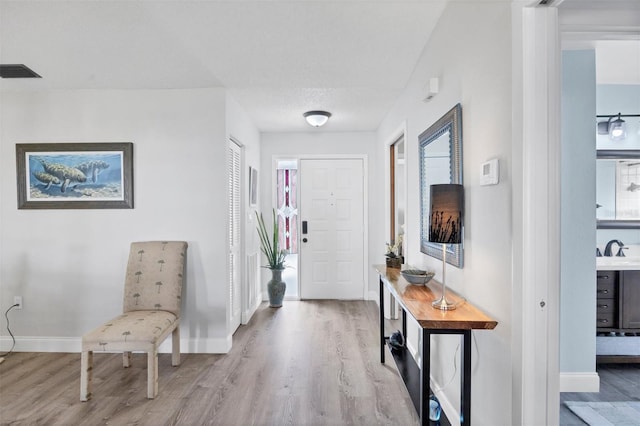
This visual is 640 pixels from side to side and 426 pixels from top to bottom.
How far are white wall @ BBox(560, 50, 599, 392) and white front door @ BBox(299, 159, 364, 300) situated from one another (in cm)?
287

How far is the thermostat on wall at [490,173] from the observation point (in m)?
1.44

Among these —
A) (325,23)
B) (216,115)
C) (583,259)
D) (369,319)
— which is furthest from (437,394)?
(216,115)

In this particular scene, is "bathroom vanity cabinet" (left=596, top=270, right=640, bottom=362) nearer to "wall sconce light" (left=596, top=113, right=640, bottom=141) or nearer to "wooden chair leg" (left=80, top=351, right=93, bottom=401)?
"wall sconce light" (left=596, top=113, right=640, bottom=141)

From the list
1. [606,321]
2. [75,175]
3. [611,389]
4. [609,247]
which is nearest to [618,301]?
[606,321]

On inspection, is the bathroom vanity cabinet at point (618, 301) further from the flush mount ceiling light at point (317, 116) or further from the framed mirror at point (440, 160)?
the flush mount ceiling light at point (317, 116)

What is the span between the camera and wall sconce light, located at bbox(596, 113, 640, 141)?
297 cm

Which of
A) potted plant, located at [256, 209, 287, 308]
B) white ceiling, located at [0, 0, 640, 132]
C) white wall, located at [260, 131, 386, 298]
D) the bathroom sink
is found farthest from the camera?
white wall, located at [260, 131, 386, 298]

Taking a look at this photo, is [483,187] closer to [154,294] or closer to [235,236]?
[154,294]

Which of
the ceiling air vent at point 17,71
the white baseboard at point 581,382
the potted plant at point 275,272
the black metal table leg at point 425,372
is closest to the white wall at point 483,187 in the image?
the black metal table leg at point 425,372

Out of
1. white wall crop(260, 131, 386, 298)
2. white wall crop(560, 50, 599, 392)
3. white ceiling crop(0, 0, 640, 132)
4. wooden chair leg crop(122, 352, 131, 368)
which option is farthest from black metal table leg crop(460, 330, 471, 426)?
white wall crop(260, 131, 386, 298)

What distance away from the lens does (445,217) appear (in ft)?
5.42

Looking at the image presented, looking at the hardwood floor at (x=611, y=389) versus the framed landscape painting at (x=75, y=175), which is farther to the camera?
the framed landscape painting at (x=75, y=175)

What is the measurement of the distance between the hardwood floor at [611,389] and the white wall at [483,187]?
779 millimetres

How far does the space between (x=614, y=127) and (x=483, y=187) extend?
2337mm
